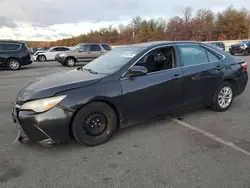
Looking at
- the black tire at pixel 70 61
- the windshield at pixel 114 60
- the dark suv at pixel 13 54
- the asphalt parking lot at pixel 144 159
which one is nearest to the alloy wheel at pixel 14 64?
the dark suv at pixel 13 54

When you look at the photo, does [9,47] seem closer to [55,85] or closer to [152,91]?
[55,85]

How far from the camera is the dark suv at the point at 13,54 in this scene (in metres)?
14.2

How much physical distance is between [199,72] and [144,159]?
2.15 meters

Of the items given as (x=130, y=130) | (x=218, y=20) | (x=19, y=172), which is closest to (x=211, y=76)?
(x=130, y=130)

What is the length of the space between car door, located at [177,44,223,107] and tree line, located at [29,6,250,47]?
5660 cm

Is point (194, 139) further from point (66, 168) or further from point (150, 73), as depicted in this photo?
point (66, 168)

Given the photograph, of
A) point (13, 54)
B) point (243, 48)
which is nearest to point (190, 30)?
point (243, 48)

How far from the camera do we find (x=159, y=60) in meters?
4.21

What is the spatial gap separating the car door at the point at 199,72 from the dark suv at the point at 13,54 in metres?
12.7

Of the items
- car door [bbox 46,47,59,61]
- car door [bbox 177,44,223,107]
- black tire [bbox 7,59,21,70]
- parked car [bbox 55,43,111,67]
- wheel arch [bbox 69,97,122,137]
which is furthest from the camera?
car door [bbox 46,47,59,61]

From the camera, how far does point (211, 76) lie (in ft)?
15.2

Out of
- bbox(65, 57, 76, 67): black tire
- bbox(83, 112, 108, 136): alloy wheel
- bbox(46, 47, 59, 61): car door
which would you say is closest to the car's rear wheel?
bbox(46, 47, 59, 61): car door

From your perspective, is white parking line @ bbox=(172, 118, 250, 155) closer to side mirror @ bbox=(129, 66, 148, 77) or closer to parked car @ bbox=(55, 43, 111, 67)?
side mirror @ bbox=(129, 66, 148, 77)

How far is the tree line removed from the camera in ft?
202
